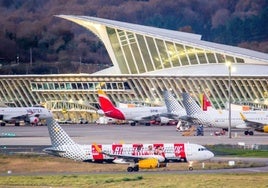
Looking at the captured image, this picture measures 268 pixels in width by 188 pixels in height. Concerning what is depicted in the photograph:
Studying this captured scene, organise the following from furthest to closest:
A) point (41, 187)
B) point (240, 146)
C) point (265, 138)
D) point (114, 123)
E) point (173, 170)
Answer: point (114, 123)
point (265, 138)
point (240, 146)
point (173, 170)
point (41, 187)

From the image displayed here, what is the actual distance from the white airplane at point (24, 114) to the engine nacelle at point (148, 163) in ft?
237

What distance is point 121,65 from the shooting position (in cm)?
17188

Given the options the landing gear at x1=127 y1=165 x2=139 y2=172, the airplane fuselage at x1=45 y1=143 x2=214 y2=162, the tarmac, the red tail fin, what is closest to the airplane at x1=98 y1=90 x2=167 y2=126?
the red tail fin

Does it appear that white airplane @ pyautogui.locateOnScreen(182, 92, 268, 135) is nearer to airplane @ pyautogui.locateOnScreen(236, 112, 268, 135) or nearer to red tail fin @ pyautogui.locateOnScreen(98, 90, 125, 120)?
airplane @ pyautogui.locateOnScreen(236, 112, 268, 135)

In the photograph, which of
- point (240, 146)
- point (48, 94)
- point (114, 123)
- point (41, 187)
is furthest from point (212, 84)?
point (41, 187)

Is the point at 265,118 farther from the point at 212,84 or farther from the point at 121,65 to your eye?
the point at 121,65

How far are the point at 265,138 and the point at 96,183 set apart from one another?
4443 cm

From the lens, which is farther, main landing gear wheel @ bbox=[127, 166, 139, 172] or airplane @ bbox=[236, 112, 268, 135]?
airplane @ bbox=[236, 112, 268, 135]

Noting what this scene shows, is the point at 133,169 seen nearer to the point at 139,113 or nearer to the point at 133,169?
the point at 133,169

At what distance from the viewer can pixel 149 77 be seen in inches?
6501

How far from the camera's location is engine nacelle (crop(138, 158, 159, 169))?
8119 cm

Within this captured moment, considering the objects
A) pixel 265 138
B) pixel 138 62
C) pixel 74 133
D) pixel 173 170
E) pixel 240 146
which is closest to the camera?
pixel 173 170

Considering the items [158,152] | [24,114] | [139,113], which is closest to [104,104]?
[139,113]

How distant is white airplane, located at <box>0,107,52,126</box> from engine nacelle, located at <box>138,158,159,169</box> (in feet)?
237
